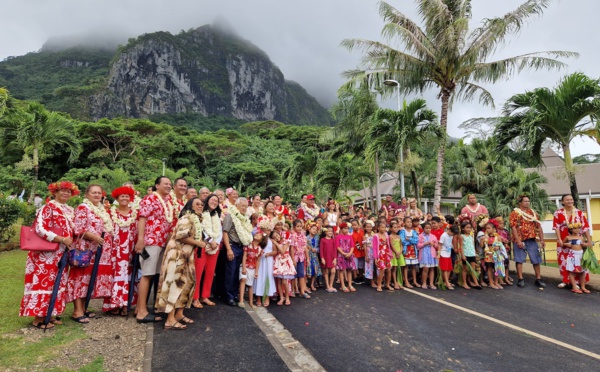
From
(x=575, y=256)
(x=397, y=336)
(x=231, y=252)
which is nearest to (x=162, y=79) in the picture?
(x=231, y=252)

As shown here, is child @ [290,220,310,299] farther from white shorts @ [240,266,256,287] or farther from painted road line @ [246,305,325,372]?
painted road line @ [246,305,325,372]

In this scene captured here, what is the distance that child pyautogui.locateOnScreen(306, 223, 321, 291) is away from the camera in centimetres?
687

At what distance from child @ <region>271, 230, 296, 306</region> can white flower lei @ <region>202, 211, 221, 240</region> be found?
1140 millimetres

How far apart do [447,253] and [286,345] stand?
4.83 m

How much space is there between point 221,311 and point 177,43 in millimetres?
110691

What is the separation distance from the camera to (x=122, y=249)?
4.79m

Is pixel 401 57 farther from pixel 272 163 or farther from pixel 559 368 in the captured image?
pixel 272 163

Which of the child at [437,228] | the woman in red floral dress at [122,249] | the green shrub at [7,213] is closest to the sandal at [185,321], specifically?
the woman in red floral dress at [122,249]

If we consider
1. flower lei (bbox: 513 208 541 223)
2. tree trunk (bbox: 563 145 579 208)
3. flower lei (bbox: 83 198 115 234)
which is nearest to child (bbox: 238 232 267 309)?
flower lei (bbox: 83 198 115 234)

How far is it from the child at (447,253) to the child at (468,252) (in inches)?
9.2

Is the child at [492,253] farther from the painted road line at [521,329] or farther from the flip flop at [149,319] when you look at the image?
the flip flop at [149,319]

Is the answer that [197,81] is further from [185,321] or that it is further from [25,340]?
[25,340]

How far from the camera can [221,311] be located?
509cm

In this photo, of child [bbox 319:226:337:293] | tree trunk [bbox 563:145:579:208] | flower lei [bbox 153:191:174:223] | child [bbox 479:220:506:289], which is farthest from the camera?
tree trunk [bbox 563:145:579:208]
